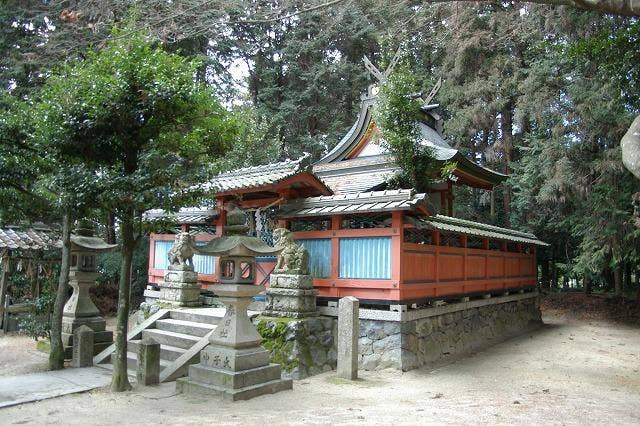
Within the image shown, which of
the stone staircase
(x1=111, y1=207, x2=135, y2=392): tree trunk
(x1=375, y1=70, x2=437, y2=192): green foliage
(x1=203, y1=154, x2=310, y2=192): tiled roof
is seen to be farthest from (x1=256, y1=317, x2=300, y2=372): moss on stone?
(x1=375, y1=70, x2=437, y2=192): green foliage

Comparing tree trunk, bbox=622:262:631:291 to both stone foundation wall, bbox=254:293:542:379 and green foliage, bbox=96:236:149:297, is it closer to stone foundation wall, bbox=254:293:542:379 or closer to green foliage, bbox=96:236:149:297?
stone foundation wall, bbox=254:293:542:379

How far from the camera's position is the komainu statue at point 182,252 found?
11289 mm

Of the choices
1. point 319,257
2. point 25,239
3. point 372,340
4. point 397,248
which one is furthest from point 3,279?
point 397,248

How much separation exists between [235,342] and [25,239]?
31.5 feet

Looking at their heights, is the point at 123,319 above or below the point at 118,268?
below

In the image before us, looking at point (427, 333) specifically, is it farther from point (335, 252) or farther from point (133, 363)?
point (133, 363)

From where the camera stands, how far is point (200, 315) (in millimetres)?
10156

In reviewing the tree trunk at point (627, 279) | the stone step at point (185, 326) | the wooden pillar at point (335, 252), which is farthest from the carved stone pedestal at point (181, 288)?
the tree trunk at point (627, 279)

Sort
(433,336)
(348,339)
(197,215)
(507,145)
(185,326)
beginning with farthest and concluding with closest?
1. (507,145)
2. (197,215)
3. (433,336)
4. (185,326)
5. (348,339)

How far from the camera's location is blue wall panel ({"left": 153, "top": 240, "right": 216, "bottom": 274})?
12148mm

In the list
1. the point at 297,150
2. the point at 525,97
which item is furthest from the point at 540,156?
the point at 297,150

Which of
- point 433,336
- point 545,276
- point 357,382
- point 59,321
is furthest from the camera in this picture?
point 545,276

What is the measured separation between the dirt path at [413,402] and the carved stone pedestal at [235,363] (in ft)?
0.65

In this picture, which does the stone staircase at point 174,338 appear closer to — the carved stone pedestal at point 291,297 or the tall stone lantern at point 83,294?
the tall stone lantern at point 83,294
